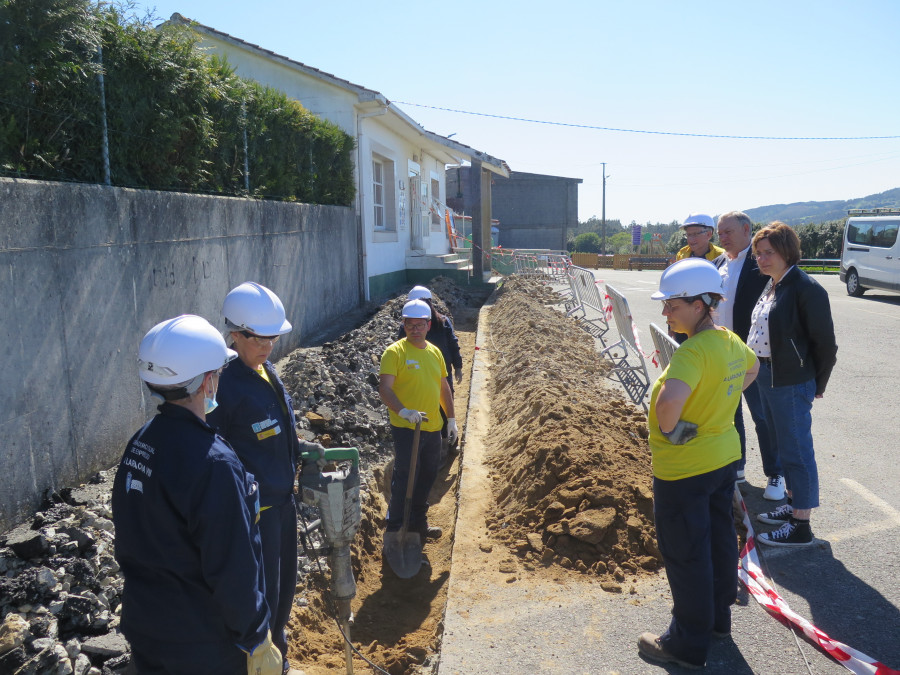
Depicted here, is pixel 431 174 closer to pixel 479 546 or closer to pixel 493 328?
pixel 493 328

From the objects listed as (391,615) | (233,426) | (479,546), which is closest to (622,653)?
(479,546)

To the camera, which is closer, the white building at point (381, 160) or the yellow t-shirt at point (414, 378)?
the yellow t-shirt at point (414, 378)

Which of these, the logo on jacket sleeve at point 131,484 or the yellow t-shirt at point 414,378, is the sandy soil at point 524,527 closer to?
the yellow t-shirt at point 414,378

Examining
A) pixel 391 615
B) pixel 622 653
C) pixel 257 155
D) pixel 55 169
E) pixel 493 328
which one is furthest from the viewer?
pixel 493 328

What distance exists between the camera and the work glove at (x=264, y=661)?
2119 millimetres

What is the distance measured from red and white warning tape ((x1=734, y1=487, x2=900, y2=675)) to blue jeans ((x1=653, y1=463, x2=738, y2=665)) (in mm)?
511

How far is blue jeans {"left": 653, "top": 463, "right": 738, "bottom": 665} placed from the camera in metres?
3.01

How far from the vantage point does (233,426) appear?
288cm

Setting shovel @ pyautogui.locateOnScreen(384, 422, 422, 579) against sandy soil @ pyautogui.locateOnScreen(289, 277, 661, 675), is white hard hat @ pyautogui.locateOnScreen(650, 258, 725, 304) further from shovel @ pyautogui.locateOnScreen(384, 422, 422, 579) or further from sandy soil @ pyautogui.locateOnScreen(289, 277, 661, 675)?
shovel @ pyautogui.locateOnScreen(384, 422, 422, 579)

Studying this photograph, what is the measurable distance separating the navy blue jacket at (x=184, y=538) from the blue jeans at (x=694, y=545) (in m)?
1.89

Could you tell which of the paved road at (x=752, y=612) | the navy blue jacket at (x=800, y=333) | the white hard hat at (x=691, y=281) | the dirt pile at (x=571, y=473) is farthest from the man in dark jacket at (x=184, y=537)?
the navy blue jacket at (x=800, y=333)

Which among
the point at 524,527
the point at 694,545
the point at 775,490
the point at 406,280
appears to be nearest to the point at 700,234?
the point at 775,490

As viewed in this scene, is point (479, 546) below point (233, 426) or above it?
below

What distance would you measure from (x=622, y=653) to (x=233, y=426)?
219 centimetres
